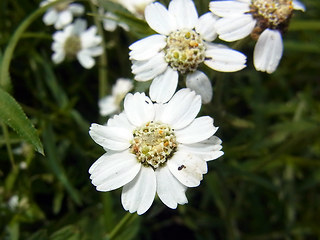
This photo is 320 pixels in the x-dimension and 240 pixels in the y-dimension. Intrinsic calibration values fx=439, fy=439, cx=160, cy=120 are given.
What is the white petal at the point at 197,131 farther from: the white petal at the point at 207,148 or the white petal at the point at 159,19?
the white petal at the point at 159,19

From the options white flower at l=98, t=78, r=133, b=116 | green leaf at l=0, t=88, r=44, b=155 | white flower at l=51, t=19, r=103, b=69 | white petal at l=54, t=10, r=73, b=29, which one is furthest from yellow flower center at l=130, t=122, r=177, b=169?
white petal at l=54, t=10, r=73, b=29

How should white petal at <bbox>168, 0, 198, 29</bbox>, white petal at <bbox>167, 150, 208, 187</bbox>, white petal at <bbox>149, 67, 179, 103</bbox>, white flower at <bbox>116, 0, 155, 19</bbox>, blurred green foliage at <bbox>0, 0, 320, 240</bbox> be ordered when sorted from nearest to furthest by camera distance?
white petal at <bbox>167, 150, 208, 187</bbox> < white petal at <bbox>149, 67, 179, 103</bbox> < white petal at <bbox>168, 0, 198, 29</bbox> < blurred green foliage at <bbox>0, 0, 320, 240</bbox> < white flower at <bbox>116, 0, 155, 19</bbox>

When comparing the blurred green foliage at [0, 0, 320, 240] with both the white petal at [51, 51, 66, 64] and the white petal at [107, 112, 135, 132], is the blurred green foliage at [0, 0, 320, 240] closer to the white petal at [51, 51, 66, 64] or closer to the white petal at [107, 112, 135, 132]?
the white petal at [51, 51, 66, 64]

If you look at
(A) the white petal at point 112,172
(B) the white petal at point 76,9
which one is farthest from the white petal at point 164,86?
(B) the white petal at point 76,9

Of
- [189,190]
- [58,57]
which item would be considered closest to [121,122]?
[189,190]

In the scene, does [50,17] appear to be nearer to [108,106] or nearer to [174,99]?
[108,106]

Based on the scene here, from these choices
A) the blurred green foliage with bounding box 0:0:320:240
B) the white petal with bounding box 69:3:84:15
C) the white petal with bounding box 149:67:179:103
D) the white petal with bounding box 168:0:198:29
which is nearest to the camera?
the white petal with bounding box 149:67:179:103
